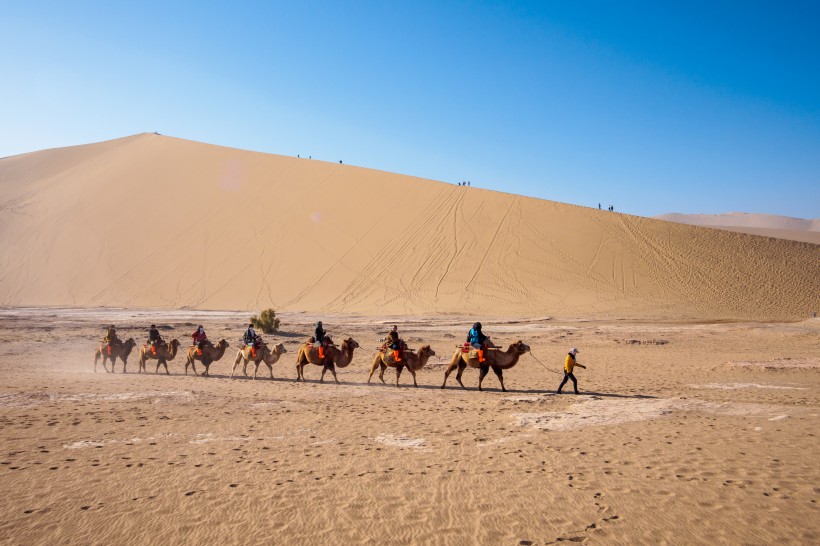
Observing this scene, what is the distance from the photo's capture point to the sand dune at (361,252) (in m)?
38.5

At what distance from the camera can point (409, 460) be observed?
7258 millimetres

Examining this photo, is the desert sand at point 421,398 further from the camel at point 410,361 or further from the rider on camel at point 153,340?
the rider on camel at point 153,340

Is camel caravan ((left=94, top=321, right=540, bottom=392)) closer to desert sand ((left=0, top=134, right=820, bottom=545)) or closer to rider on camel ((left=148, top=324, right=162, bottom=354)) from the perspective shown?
rider on camel ((left=148, top=324, right=162, bottom=354))

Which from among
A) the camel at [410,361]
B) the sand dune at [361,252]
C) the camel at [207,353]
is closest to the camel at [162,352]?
the camel at [207,353]

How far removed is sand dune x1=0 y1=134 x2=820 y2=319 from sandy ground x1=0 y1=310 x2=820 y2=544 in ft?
75.8

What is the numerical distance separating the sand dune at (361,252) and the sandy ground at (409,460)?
909 inches

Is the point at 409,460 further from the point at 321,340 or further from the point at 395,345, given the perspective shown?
the point at 321,340

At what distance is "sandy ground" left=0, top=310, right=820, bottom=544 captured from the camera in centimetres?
523

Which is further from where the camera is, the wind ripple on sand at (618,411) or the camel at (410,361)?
the camel at (410,361)

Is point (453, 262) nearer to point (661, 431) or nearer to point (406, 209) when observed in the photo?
point (406, 209)

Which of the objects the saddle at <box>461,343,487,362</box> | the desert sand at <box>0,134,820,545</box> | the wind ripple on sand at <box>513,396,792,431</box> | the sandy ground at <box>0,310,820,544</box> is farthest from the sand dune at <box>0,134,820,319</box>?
the wind ripple on sand at <box>513,396,792,431</box>

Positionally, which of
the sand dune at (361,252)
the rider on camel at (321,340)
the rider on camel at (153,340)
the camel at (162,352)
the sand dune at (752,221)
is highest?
the sand dune at (752,221)

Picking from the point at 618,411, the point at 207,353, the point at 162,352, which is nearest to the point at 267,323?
the point at 162,352

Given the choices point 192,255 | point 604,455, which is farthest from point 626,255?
point 604,455
